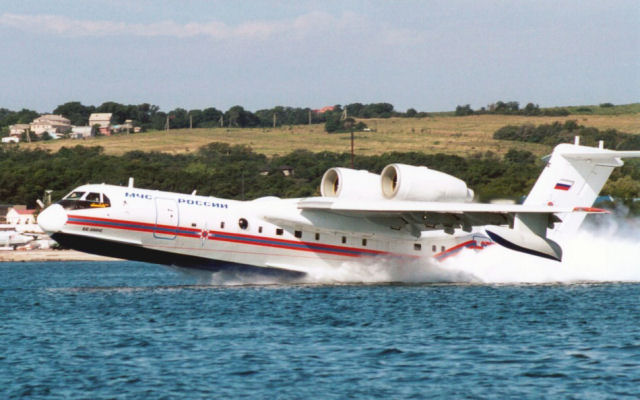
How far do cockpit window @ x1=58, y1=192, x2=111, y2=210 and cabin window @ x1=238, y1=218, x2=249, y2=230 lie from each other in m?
3.74

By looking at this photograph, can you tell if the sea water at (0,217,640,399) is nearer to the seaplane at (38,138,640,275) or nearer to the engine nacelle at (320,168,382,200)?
the seaplane at (38,138,640,275)

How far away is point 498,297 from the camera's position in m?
24.8

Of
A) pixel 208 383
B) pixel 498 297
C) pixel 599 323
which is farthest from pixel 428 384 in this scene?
pixel 498 297

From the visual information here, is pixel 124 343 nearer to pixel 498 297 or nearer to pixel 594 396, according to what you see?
pixel 594 396

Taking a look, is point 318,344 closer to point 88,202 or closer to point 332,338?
point 332,338

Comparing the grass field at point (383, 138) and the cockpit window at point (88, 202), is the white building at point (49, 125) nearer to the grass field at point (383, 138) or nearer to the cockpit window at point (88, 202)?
the grass field at point (383, 138)

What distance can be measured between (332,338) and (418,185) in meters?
10.0

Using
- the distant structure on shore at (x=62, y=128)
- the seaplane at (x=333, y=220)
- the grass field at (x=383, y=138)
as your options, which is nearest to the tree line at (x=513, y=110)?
the grass field at (x=383, y=138)

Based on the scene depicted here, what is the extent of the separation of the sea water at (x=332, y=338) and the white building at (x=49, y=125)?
15014 cm

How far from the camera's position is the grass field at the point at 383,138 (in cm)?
10819

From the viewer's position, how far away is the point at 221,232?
2569 cm

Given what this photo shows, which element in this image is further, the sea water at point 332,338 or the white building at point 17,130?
the white building at point 17,130

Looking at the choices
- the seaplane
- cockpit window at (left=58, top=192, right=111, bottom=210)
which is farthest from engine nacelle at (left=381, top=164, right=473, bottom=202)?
cockpit window at (left=58, top=192, right=111, bottom=210)

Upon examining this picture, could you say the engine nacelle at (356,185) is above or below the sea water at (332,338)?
above
